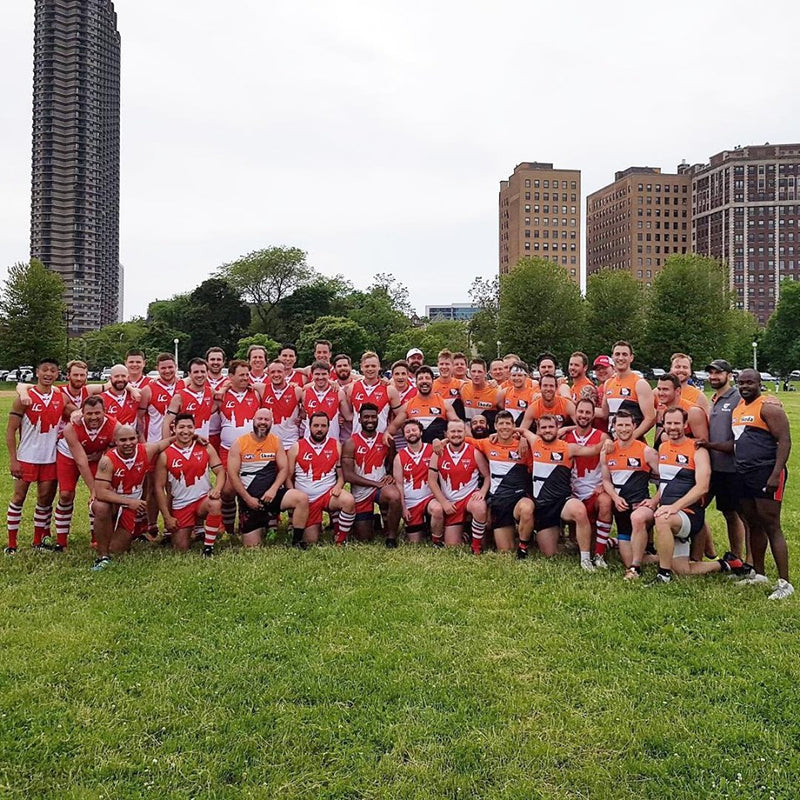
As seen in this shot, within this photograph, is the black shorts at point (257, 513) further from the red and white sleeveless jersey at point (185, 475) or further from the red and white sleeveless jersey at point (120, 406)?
the red and white sleeveless jersey at point (120, 406)

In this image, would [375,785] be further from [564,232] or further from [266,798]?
[564,232]

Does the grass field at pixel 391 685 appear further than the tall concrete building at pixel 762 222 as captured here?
No

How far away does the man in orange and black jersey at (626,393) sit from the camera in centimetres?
779

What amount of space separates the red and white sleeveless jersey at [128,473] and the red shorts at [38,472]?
922 millimetres

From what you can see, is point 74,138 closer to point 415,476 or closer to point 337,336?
point 337,336

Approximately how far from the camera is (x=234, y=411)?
333 inches

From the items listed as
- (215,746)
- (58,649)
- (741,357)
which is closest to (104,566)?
(58,649)

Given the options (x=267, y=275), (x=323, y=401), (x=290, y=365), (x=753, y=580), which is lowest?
(x=753, y=580)

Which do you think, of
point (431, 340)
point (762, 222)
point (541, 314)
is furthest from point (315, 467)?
point (762, 222)

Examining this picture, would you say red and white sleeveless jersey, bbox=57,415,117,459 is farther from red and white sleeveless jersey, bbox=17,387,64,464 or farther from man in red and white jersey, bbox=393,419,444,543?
man in red and white jersey, bbox=393,419,444,543

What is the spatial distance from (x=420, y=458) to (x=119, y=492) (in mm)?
3263

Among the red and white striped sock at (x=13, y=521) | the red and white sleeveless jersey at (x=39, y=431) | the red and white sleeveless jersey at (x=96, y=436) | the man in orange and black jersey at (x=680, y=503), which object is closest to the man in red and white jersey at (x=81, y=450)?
the red and white sleeveless jersey at (x=96, y=436)

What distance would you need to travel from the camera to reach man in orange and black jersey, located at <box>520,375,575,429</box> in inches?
313

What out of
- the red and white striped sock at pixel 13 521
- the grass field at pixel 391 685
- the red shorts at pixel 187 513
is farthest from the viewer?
the red and white striped sock at pixel 13 521
